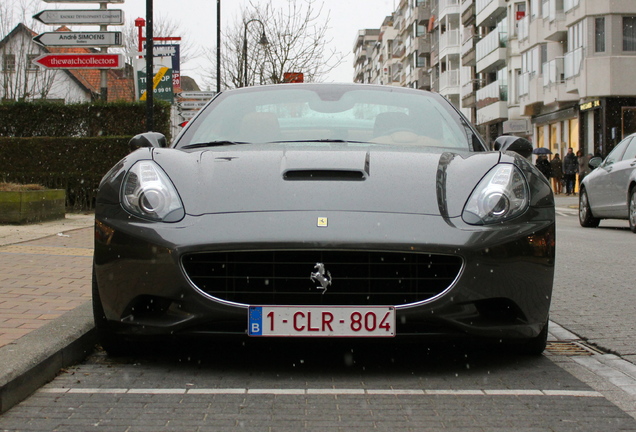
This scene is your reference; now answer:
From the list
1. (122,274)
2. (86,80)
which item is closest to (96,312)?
(122,274)

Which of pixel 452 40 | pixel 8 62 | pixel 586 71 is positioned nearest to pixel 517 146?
pixel 586 71

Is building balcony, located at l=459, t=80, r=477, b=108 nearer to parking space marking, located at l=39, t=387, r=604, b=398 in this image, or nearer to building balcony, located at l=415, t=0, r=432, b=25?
building balcony, located at l=415, t=0, r=432, b=25

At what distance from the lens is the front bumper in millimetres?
3930

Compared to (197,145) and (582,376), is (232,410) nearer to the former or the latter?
(582,376)

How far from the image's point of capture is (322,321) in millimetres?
3939

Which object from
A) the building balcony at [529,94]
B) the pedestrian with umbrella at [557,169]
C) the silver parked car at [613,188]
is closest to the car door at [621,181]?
the silver parked car at [613,188]

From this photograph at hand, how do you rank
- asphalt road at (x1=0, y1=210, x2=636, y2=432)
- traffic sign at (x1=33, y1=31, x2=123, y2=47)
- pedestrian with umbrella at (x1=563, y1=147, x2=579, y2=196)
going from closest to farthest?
asphalt road at (x1=0, y1=210, x2=636, y2=432) < traffic sign at (x1=33, y1=31, x2=123, y2=47) < pedestrian with umbrella at (x1=563, y1=147, x2=579, y2=196)

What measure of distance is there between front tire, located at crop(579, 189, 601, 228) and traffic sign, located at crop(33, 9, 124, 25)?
1026cm

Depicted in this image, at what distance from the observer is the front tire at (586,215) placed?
1708 centimetres

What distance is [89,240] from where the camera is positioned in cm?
1156

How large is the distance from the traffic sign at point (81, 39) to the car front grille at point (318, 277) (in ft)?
56.3

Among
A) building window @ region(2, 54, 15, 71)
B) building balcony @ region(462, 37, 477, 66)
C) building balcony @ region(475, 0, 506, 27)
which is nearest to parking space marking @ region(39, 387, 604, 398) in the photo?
building window @ region(2, 54, 15, 71)

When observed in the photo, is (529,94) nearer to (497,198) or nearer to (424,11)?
(424,11)

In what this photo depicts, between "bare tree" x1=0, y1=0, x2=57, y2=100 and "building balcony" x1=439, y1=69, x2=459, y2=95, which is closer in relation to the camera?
"bare tree" x1=0, y1=0, x2=57, y2=100
